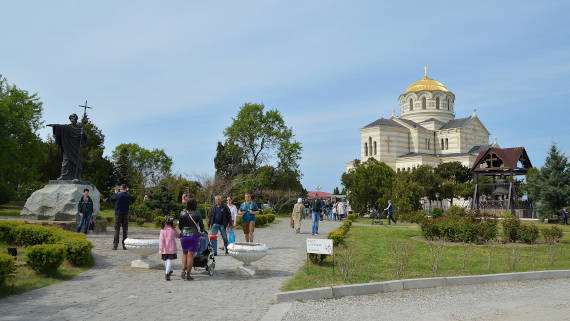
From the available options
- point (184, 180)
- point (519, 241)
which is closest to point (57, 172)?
point (184, 180)

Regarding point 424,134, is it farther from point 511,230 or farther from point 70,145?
point 70,145

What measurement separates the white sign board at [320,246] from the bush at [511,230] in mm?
10102

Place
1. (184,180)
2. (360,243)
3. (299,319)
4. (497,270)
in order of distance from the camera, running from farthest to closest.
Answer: (184,180)
(360,243)
(497,270)
(299,319)

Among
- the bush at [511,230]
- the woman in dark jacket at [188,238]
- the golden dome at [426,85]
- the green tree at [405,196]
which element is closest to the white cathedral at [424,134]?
the golden dome at [426,85]

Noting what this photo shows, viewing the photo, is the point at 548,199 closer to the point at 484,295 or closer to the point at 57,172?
the point at 484,295

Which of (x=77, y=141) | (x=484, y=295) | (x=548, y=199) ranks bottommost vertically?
(x=484, y=295)

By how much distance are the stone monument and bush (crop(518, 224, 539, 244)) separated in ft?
54.4

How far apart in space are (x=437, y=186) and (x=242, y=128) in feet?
74.3

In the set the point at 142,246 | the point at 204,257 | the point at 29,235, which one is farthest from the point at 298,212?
the point at 29,235

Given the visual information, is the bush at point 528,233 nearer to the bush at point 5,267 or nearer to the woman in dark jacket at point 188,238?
the woman in dark jacket at point 188,238

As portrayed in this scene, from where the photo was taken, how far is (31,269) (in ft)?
27.9

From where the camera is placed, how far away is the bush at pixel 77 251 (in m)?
9.28

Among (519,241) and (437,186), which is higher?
(437,186)

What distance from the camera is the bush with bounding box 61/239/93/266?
9.28 m
